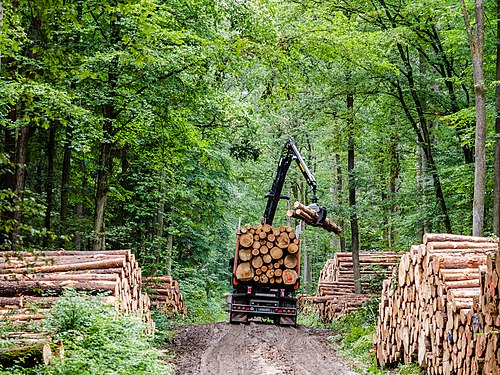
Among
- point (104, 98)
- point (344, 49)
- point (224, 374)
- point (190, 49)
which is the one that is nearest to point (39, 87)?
point (104, 98)

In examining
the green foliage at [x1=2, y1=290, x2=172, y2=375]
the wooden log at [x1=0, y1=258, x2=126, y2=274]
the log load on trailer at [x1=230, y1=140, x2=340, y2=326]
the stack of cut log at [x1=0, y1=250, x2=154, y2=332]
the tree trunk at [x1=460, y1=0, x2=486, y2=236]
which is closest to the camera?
the green foliage at [x1=2, y1=290, x2=172, y2=375]

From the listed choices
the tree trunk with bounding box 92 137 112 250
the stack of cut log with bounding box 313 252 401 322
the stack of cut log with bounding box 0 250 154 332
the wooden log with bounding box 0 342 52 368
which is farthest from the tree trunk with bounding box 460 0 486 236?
the wooden log with bounding box 0 342 52 368

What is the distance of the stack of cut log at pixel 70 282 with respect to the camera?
10648 mm

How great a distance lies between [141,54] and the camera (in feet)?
27.3

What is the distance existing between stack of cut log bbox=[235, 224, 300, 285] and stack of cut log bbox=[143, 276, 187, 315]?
3.13 meters

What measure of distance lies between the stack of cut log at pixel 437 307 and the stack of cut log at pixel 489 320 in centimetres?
23

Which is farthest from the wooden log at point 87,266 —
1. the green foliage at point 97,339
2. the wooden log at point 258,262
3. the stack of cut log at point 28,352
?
the wooden log at point 258,262

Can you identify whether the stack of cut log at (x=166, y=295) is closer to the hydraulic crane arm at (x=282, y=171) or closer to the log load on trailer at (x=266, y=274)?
the log load on trailer at (x=266, y=274)

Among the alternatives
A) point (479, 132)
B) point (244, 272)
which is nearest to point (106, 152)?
point (244, 272)

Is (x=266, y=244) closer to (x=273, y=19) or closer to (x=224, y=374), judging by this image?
(x=273, y=19)

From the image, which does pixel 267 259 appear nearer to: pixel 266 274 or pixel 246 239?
pixel 266 274

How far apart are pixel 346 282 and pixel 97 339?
666 inches

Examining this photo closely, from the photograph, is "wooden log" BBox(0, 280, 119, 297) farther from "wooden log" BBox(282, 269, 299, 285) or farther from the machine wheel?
"wooden log" BBox(282, 269, 299, 285)

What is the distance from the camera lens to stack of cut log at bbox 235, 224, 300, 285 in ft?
61.3
